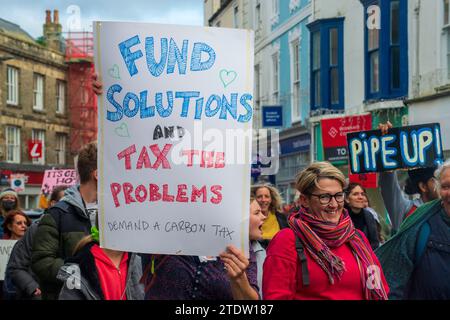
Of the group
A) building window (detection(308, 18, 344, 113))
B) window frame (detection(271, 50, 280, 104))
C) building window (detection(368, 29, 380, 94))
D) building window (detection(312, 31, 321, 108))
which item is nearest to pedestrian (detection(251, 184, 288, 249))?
building window (detection(368, 29, 380, 94))

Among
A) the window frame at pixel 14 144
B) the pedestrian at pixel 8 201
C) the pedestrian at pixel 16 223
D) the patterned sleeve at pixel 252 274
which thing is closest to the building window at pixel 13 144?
the window frame at pixel 14 144

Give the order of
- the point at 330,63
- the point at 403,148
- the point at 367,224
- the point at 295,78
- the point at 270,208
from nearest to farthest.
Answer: the point at 403,148
the point at 367,224
the point at 270,208
the point at 330,63
the point at 295,78

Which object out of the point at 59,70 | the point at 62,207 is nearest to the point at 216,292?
the point at 62,207

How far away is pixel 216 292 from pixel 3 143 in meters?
40.0

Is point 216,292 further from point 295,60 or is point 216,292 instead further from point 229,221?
point 295,60

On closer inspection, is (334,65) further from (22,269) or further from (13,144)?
(13,144)

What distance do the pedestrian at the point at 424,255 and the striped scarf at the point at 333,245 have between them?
0.64 metres

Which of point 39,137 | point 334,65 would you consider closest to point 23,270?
point 334,65

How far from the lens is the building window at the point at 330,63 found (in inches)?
859

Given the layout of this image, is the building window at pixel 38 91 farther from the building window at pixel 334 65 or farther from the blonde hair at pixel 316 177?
the blonde hair at pixel 316 177

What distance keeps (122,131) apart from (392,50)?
15049mm

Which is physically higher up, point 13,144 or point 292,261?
point 13,144

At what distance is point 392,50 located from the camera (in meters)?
18.8

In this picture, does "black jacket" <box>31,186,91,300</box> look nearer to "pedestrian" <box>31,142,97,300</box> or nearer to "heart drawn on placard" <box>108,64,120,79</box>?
"pedestrian" <box>31,142,97,300</box>
